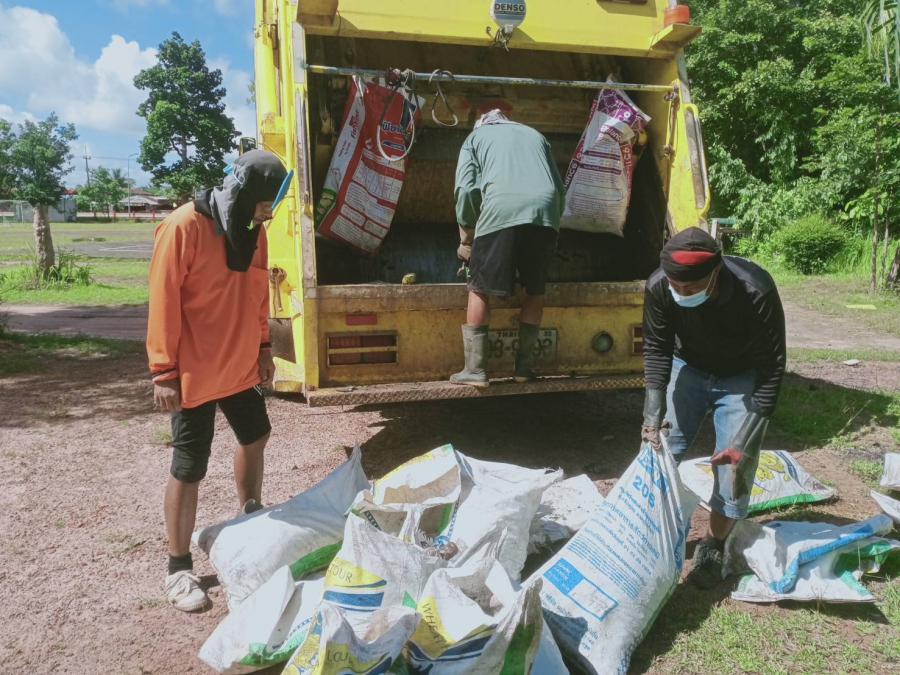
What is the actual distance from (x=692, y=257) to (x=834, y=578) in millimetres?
1259

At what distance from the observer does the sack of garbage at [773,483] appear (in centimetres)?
337

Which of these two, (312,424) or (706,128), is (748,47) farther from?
(312,424)

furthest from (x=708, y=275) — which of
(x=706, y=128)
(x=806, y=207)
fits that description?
(x=706, y=128)

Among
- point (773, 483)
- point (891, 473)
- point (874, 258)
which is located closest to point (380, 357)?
point (773, 483)

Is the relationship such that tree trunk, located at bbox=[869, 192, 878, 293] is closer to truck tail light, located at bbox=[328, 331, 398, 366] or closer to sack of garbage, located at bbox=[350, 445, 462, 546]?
truck tail light, located at bbox=[328, 331, 398, 366]

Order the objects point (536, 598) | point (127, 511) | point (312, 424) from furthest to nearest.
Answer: point (312, 424), point (127, 511), point (536, 598)

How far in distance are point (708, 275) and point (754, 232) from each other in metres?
14.4

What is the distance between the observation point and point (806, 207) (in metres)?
14.4

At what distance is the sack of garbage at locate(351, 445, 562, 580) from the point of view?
251 cm

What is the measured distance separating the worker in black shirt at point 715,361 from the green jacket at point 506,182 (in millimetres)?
907

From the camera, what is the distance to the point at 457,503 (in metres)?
2.72

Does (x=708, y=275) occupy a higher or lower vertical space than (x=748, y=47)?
lower

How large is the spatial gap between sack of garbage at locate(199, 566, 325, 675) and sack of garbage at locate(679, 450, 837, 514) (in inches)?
75.7

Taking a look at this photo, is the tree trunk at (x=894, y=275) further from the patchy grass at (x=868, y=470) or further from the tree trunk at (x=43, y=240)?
the tree trunk at (x=43, y=240)
